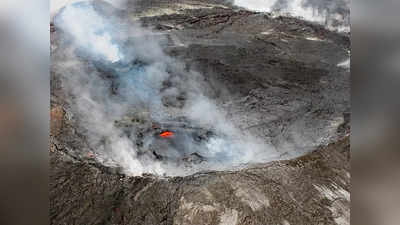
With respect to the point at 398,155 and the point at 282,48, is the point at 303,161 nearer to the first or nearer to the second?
the point at 398,155

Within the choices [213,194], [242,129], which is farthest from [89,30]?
[213,194]

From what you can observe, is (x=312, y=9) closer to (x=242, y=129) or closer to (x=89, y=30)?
(x=242, y=129)

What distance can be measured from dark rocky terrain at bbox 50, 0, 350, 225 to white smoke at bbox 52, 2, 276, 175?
0.04 metres

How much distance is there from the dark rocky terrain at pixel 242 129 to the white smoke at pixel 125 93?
43 millimetres

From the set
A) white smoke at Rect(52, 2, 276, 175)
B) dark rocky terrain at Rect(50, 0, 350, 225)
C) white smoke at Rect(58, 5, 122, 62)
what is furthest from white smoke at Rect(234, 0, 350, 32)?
white smoke at Rect(58, 5, 122, 62)

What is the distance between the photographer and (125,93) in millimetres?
1738

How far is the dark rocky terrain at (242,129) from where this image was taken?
1.66 metres

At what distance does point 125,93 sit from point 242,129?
2.32ft

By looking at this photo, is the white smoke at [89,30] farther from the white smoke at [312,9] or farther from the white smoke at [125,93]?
the white smoke at [312,9]

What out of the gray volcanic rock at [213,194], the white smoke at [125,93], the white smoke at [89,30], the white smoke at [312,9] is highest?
the white smoke at [312,9]

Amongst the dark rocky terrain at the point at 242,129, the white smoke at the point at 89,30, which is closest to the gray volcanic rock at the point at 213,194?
the dark rocky terrain at the point at 242,129

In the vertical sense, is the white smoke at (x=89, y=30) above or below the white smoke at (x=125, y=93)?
above

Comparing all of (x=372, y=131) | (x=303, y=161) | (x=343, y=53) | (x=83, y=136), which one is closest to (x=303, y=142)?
(x=303, y=161)

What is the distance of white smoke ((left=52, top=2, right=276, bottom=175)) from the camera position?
1713mm
